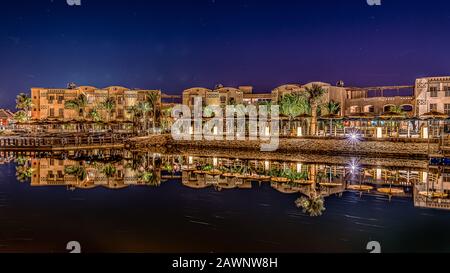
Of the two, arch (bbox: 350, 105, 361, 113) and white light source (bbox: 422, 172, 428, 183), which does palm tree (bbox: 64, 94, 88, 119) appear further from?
white light source (bbox: 422, 172, 428, 183)

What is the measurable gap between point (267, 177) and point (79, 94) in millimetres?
34912

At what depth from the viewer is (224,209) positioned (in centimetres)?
952

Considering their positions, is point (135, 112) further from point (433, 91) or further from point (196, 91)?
point (433, 91)

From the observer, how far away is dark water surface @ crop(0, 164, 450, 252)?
22.2 ft

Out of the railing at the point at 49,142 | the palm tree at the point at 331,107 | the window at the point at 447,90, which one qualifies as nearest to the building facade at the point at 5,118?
the railing at the point at 49,142

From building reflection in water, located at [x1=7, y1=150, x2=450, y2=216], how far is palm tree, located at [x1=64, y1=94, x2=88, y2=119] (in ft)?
75.8

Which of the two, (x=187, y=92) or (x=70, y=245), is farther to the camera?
(x=187, y=92)

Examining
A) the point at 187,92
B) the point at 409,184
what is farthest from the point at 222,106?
the point at 409,184

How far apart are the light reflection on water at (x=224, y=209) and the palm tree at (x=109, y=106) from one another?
90.4 ft

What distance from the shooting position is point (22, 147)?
24156 millimetres

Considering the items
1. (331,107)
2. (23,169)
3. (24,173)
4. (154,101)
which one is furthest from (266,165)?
(154,101)

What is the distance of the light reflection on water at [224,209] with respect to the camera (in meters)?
6.95

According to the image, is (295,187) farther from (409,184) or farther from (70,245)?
(70,245)
